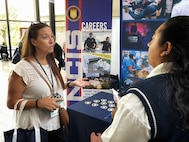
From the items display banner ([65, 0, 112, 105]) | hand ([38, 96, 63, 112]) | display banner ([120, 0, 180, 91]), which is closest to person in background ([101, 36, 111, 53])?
display banner ([65, 0, 112, 105])

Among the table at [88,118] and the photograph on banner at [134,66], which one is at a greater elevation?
the photograph on banner at [134,66]

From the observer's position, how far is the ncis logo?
273 centimetres

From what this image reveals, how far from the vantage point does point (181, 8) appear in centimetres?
191

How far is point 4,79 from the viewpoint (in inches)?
241

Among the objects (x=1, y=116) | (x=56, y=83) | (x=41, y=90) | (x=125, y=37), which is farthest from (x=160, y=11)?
(x=1, y=116)

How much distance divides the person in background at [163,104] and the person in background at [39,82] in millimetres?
817

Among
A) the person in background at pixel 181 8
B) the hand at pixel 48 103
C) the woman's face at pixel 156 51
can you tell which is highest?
the person in background at pixel 181 8

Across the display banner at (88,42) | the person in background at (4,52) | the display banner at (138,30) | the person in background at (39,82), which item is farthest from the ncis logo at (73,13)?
the person in background at (4,52)

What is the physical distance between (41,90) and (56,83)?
0.16 m

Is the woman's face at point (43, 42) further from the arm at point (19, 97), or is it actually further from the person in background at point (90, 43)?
the person in background at point (90, 43)

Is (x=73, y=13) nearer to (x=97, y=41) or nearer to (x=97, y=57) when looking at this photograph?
(x=97, y=41)

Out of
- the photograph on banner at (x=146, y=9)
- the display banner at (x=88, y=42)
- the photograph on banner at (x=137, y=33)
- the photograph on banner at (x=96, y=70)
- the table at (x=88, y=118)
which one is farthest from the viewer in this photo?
the photograph on banner at (x=96, y=70)

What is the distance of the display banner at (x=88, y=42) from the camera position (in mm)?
2643

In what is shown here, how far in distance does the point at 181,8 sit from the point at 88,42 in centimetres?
129
